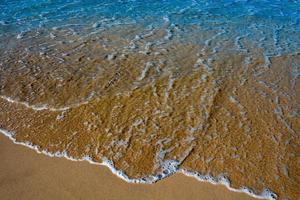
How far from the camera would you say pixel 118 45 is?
295 inches

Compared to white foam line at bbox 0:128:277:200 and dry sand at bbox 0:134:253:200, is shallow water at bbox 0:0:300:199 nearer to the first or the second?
white foam line at bbox 0:128:277:200

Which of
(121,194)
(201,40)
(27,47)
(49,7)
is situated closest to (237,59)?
(201,40)

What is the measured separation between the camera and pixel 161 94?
5.47 metres

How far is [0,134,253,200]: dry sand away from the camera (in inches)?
141

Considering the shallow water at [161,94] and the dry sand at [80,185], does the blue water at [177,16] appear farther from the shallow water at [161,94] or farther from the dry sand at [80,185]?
the dry sand at [80,185]

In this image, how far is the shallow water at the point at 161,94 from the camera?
4145 millimetres

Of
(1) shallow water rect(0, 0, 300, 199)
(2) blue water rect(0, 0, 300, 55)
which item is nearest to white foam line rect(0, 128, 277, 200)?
(1) shallow water rect(0, 0, 300, 199)

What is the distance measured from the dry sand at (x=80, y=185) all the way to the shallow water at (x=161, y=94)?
6.4 inches

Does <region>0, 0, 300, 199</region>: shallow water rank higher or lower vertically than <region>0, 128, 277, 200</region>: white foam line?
lower

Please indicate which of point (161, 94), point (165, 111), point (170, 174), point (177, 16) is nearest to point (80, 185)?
point (170, 174)

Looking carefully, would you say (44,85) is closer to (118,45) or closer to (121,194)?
(118,45)

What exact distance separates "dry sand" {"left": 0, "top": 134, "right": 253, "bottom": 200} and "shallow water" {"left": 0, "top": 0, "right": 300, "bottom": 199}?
0.54 ft

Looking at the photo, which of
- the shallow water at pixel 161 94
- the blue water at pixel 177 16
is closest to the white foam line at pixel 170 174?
the shallow water at pixel 161 94

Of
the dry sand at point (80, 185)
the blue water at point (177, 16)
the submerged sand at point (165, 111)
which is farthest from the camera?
the blue water at point (177, 16)
